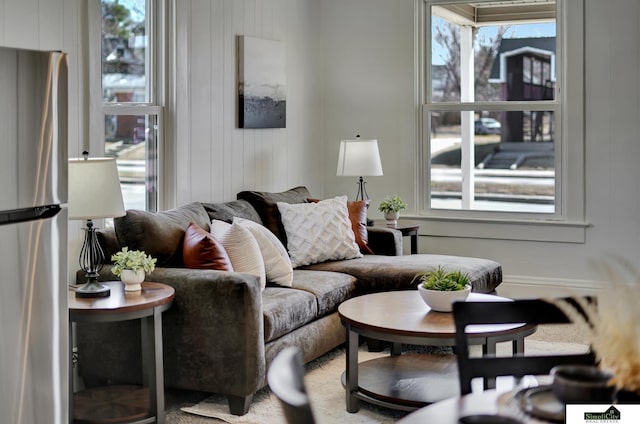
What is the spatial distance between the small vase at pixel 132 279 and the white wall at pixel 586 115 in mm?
3360

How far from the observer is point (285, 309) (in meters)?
4.29

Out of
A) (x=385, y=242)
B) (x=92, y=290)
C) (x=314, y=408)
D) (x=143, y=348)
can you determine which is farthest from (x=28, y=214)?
(x=385, y=242)

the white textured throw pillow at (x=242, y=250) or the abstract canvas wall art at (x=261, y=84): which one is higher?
the abstract canvas wall art at (x=261, y=84)

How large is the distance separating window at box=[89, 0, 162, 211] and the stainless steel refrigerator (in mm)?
1666

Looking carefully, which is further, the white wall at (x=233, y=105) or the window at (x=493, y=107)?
the window at (x=493, y=107)

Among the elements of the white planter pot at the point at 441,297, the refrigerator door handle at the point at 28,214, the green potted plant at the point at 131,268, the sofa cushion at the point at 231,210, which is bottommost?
the white planter pot at the point at 441,297

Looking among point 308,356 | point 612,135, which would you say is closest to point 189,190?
point 308,356

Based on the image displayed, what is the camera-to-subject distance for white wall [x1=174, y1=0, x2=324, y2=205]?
518cm

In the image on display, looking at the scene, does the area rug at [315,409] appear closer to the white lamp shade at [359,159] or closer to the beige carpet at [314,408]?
the beige carpet at [314,408]

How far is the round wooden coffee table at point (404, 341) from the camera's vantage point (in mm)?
3801

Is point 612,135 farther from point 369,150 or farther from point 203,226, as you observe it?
point 203,226

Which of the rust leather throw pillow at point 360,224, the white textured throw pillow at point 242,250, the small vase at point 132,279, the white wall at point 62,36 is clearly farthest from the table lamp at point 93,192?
the rust leather throw pillow at point 360,224

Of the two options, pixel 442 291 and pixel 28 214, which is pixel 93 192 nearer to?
pixel 28 214

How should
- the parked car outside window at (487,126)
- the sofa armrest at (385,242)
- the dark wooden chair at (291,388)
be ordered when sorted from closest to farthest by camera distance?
the dark wooden chair at (291,388)
the sofa armrest at (385,242)
the parked car outside window at (487,126)
